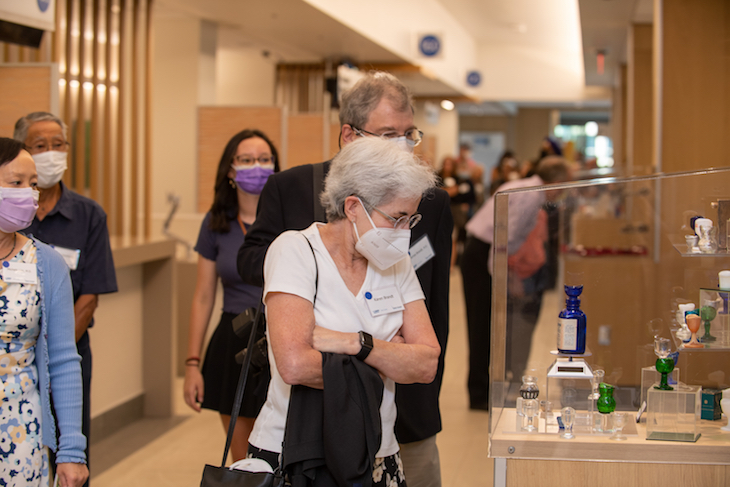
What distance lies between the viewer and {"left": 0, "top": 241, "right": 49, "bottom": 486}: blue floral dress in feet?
6.03

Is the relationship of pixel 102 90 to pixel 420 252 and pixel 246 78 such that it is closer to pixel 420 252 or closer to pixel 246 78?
pixel 420 252

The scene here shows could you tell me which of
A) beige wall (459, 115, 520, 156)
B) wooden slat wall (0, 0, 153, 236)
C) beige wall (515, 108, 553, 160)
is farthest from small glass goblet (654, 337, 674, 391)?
beige wall (459, 115, 520, 156)

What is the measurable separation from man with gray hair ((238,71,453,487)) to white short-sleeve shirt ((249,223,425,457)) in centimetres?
36

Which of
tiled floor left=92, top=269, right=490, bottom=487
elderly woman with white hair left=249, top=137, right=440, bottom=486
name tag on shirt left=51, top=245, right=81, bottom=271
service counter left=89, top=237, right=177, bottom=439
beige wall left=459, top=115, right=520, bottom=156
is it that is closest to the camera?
elderly woman with white hair left=249, top=137, right=440, bottom=486

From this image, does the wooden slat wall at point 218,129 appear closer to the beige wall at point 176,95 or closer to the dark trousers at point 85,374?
the beige wall at point 176,95

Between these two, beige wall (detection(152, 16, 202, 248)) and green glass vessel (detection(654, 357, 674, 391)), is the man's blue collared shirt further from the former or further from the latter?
beige wall (detection(152, 16, 202, 248))

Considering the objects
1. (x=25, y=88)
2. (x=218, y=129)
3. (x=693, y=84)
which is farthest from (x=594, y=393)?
(x=218, y=129)

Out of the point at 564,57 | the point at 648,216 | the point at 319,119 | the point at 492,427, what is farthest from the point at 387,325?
the point at 564,57

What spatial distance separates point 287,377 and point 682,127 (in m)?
4.48

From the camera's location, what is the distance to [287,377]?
1513mm

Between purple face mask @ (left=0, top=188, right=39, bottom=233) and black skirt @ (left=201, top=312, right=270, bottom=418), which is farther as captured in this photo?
black skirt @ (left=201, top=312, right=270, bottom=418)

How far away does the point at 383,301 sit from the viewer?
1.65 metres

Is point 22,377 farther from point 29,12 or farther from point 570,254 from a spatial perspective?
point 570,254

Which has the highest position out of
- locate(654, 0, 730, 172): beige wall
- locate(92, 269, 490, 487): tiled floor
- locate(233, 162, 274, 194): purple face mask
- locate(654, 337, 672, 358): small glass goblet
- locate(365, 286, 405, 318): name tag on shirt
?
Answer: locate(654, 0, 730, 172): beige wall
